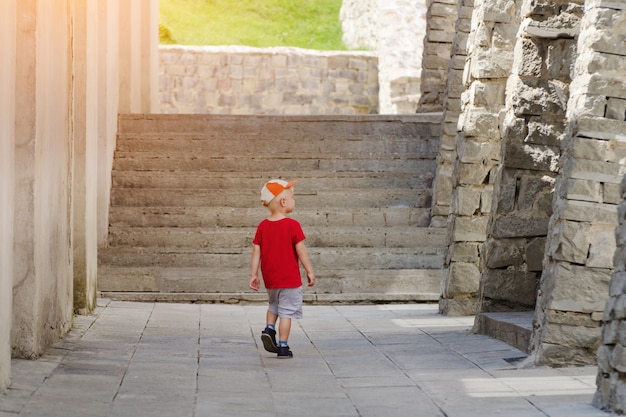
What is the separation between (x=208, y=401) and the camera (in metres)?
5.62

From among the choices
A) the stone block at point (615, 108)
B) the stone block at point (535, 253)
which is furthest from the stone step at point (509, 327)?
the stone block at point (615, 108)

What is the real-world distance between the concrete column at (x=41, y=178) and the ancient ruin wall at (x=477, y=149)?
11.4ft

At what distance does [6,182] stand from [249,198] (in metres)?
6.78

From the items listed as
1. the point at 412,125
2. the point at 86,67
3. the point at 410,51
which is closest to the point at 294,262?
the point at 86,67

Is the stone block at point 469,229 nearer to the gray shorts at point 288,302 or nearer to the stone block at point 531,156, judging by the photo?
the stone block at point 531,156

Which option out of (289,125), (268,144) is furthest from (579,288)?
(289,125)

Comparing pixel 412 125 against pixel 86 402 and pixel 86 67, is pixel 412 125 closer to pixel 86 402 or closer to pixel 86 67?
pixel 86 67

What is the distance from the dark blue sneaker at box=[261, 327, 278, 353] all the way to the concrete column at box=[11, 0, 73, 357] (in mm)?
1359

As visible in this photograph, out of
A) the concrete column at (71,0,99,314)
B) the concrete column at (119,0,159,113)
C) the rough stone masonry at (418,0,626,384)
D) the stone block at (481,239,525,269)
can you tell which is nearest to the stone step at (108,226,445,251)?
the rough stone masonry at (418,0,626,384)

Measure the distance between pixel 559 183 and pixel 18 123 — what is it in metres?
3.20

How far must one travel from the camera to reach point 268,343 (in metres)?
7.14

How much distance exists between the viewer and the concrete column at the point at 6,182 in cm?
583

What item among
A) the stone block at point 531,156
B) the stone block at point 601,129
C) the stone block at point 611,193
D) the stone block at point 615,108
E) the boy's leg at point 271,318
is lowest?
the boy's leg at point 271,318

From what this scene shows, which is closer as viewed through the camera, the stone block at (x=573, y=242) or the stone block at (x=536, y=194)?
the stone block at (x=573, y=242)
